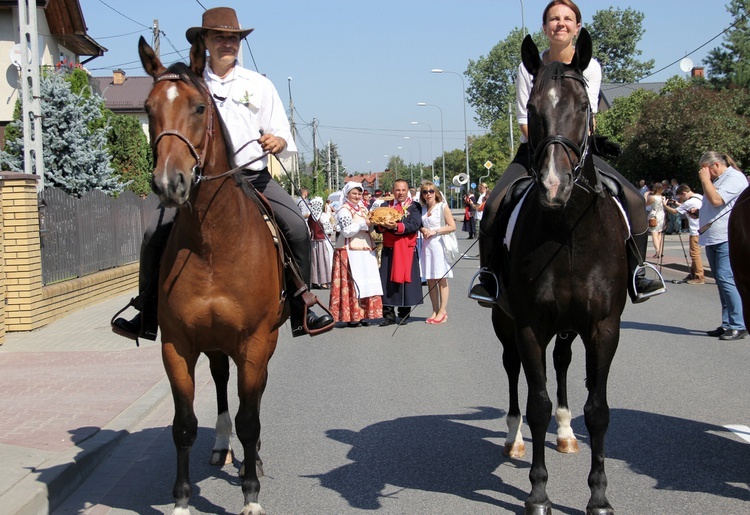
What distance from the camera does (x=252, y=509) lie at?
541 cm

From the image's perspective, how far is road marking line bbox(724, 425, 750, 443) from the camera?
6.88m

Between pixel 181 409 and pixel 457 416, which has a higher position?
pixel 181 409

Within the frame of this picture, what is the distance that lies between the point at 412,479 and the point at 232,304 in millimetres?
1874

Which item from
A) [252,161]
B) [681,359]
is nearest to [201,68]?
[252,161]

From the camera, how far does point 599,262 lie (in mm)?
5258

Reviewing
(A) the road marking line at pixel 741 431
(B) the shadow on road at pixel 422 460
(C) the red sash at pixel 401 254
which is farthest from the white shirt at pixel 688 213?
(B) the shadow on road at pixel 422 460

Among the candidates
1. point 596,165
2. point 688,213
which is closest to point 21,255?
point 596,165

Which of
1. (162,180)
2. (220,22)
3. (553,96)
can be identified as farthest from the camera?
(220,22)

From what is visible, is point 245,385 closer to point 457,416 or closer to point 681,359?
point 457,416

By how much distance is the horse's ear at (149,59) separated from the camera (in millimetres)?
5043

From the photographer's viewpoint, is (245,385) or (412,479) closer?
(245,385)

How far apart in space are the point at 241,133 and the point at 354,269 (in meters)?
8.67

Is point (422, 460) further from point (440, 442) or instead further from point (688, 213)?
point (688, 213)

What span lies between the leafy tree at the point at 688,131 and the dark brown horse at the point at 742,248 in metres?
36.0
